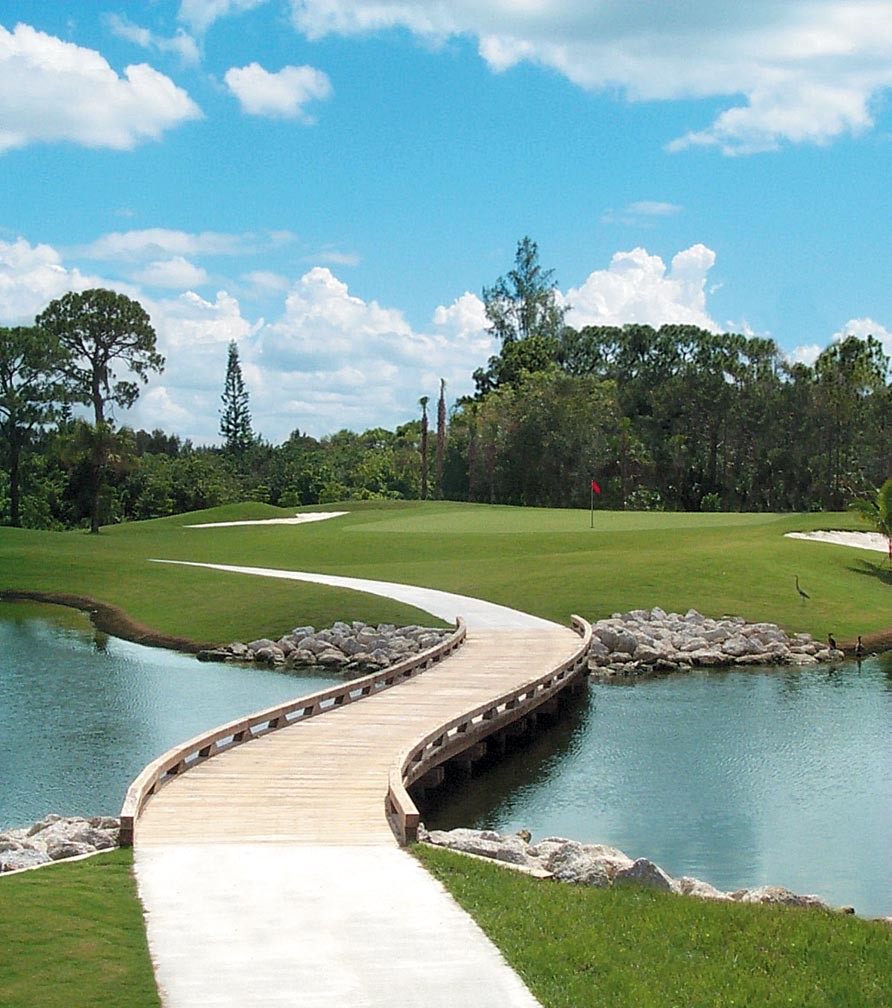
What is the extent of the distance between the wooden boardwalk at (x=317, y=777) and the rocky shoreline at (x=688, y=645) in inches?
255

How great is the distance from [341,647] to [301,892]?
64.3 feet

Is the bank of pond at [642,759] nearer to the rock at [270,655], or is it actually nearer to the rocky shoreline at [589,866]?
the rock at [270,655]

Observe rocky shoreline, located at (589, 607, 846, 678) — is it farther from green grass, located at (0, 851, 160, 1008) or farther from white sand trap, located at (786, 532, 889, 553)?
green grass, located at (0, 851, 160, 1008)

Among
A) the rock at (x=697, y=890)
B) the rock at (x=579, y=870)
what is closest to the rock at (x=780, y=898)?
the rock at (x=697, y=890)

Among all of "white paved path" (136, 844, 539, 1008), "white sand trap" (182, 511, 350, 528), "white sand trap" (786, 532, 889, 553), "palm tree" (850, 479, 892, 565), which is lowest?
"white paved path" (136, 844, 539, 1008)

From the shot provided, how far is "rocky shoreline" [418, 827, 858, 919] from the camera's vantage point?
435 inches

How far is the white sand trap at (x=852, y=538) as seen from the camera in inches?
1682

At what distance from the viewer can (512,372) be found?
94062 millimetres

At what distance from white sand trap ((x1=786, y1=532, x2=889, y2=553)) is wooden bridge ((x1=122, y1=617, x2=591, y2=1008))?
909 inches

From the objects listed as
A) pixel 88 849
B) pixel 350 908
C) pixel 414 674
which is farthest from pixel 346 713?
pixel 350 908

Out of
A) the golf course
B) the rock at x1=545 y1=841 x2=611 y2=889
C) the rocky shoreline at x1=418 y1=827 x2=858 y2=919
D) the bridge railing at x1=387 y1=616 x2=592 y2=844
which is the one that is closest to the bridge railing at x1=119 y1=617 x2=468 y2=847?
the golf course

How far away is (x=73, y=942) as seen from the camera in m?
8.45

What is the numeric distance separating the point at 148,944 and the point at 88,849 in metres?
3.76

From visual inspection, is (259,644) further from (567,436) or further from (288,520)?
(567,436)
